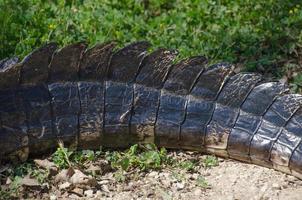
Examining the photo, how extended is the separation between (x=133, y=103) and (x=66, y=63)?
1.58ft

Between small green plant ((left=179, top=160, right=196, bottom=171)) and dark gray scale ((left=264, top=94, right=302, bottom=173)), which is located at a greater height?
dark gray scale ((left=264, top=94, right=302, bottom=173))

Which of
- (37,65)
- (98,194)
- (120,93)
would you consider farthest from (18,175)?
(120,93)

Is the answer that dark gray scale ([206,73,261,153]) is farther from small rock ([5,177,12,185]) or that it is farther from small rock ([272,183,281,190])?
small rock ([5,177,12,185])

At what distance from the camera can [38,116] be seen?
157 inches

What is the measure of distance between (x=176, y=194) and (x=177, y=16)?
215 cm

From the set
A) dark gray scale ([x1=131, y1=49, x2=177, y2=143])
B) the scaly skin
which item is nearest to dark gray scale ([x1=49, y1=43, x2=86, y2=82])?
the scaly skin

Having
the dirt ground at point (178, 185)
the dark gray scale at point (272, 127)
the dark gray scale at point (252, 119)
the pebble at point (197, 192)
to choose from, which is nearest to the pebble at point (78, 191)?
the dirt ground at point (178, 185)

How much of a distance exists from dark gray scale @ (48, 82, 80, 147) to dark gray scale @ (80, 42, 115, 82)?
0.11 m

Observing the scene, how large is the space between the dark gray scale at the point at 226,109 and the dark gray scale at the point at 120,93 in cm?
52

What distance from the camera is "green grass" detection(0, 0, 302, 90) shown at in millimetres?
5195

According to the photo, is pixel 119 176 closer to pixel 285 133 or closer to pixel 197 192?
pixel 197 192

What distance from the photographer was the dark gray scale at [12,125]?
3.91 metres

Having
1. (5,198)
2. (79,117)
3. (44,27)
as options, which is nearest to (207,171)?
(79,117)

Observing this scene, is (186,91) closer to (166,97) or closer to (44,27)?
(166,97)
